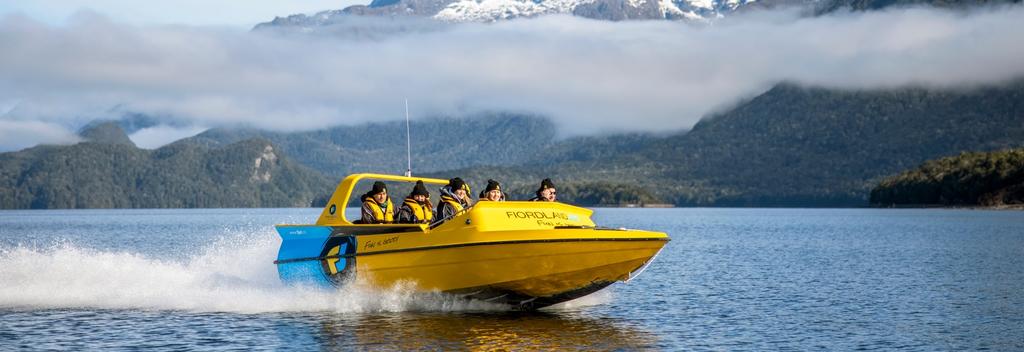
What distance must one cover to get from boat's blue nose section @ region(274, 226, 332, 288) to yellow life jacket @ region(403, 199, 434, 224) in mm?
1893

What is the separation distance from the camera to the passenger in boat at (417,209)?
2389 cm

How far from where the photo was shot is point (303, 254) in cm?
2511

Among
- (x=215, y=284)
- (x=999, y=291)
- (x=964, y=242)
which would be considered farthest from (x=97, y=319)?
(x=964, y=242)

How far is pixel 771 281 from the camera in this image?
121ft

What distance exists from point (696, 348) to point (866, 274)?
21.0m

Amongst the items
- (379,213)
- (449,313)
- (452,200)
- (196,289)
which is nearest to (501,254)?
(452,200)

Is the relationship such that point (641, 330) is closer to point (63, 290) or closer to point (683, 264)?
point (63, 290)

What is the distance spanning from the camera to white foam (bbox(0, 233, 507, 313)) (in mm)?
24734

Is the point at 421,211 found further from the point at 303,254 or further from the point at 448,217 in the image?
the point at 303,254

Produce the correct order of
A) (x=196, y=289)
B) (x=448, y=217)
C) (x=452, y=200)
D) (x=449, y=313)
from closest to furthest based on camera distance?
(x=448, y=217) → (x=452, y=200) → (x=449, y=313) → (x=196, y=289)

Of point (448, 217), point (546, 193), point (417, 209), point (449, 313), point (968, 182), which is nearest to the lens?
point (448, 217)

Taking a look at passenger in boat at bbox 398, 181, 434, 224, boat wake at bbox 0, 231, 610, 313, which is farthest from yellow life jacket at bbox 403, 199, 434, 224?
boat wake at bbox 0, 231, 610, 313

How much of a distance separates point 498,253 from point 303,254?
4855 millimetres

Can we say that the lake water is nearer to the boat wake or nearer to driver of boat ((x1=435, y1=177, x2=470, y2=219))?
the boat wake
